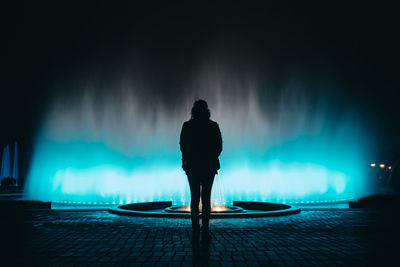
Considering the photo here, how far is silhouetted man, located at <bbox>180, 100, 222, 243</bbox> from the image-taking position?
179 inches

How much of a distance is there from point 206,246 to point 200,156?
1.31 metres

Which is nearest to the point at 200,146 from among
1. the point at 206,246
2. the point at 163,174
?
the point at 206,246

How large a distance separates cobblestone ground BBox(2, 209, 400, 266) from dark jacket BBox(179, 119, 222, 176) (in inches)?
45.7

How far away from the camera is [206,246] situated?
4355 millimetres

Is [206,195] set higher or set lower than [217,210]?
higher

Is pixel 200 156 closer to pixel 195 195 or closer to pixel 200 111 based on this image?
pixel 195 195

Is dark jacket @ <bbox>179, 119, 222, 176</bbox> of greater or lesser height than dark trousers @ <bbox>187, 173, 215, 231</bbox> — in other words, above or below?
above

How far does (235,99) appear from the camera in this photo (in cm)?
2556

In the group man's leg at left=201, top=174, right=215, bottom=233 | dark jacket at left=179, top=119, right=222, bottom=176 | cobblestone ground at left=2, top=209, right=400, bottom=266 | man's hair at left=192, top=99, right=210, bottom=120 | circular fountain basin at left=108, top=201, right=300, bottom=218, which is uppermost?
man's hair at left=192, top=99, right=210, bottom=120

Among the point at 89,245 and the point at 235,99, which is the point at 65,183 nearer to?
the point at 235,99

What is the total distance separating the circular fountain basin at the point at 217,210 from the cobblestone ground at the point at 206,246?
1389mm

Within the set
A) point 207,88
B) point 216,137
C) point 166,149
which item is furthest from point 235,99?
point 216,137

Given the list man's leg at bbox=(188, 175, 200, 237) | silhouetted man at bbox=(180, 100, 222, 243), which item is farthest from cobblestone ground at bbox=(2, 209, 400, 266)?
silhouetted man at bbox=(180, 100, 222, 243)

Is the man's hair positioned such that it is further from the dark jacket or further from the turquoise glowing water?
the turquoise glowing water
